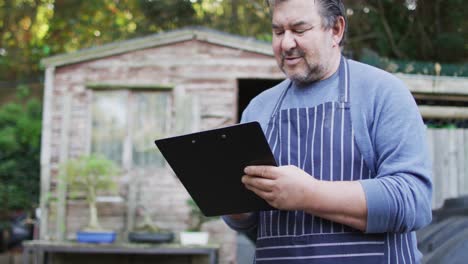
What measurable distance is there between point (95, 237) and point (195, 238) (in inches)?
54.2

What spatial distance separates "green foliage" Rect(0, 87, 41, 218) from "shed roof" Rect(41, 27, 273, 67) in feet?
10.3

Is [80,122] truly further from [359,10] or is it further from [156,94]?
[359,10]

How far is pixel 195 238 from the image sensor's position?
28.4 feet

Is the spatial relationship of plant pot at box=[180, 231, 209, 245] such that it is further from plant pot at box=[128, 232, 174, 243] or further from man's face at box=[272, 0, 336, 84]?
man's face at box=[272, 0, 336, 84]

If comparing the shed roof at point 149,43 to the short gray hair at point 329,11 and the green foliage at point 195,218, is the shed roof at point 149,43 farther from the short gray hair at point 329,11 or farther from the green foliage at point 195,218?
the short gray hair at point 329,11

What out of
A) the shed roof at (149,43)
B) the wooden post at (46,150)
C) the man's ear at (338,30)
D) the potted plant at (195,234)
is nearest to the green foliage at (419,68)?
the man's ear at (338,30)

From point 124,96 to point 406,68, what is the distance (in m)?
5.19

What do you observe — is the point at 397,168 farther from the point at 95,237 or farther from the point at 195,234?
the point at 95,237

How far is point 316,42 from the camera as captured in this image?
1.90 m

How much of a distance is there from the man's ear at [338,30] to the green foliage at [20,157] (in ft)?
35.4

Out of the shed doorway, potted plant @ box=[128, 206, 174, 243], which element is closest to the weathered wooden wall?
the shed doorway

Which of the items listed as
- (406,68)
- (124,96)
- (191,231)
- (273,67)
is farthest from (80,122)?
(406,68)

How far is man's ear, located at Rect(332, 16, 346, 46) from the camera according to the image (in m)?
1.97

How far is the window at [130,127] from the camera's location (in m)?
9.34
